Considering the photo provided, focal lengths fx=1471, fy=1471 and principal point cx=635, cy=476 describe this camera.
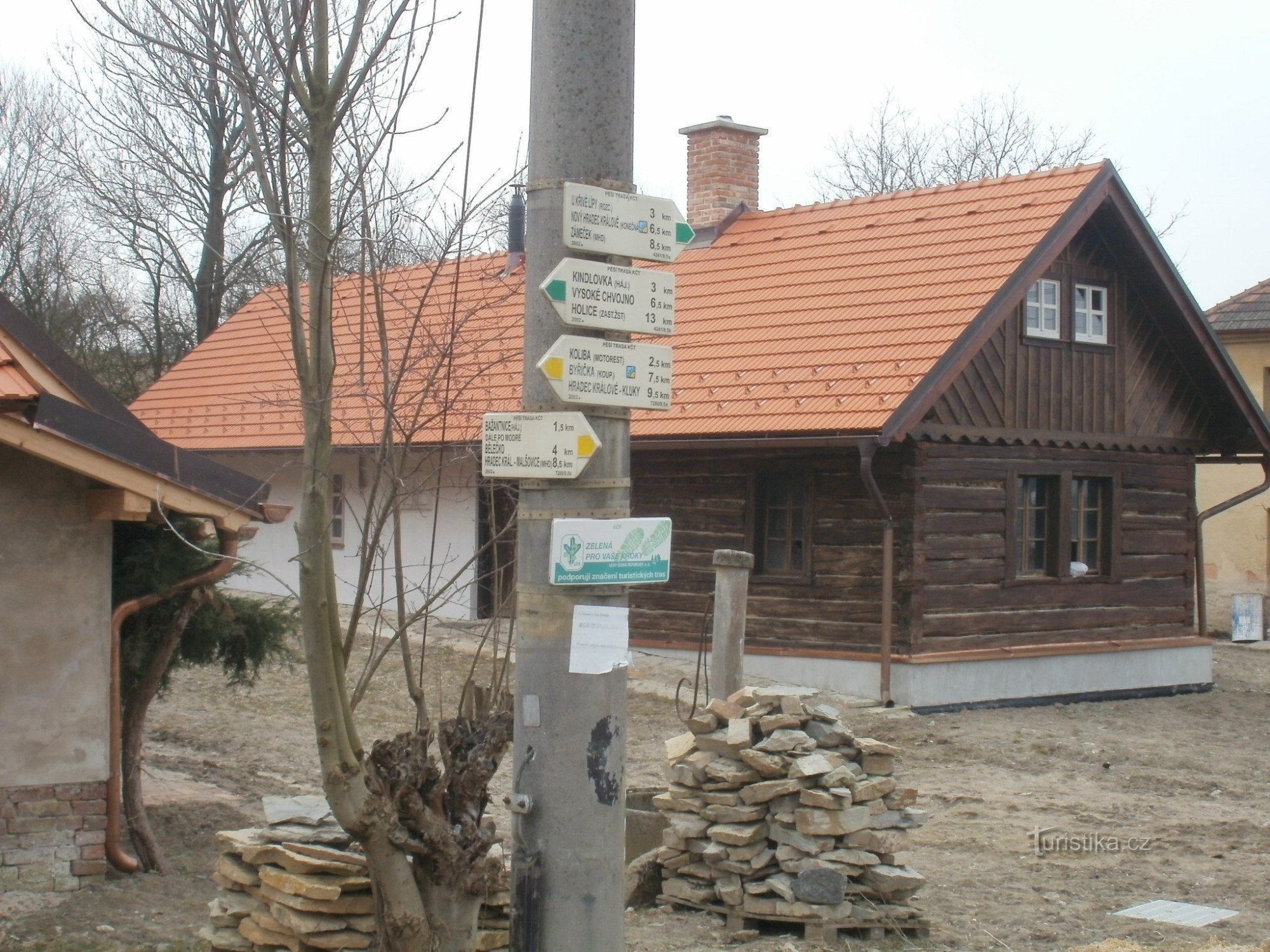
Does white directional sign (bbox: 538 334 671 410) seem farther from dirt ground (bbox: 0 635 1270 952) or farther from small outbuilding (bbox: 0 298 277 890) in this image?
small outbuilding (bbox: 0 298 277 890)

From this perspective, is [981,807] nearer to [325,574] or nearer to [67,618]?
[67,618]

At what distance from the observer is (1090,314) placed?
16750mm

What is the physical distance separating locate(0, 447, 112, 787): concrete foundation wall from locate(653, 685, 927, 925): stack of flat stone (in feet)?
9.64

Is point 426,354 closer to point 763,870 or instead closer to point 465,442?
point 465,442

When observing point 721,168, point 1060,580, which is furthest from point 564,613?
point 721,168

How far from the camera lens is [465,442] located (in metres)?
6.66

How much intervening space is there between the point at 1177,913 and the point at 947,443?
7.98m

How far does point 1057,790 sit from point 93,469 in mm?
7618

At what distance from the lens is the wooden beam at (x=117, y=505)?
725 cm

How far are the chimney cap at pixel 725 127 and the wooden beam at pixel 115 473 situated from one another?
14.0 metres

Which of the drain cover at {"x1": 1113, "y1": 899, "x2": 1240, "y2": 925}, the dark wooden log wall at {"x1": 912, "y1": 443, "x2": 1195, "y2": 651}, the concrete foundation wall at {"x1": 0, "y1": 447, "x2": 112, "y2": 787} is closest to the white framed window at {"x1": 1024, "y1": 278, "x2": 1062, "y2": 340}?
the dark wooden log wall at {"x1": 912, "y1": 443, "x2": 1195, "y2": 651}

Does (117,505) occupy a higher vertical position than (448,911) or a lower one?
higher

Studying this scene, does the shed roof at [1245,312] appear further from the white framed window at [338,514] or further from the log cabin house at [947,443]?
the white framed window at [338,514]

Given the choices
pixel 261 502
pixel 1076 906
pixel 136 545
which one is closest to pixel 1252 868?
pixel 1076 906
